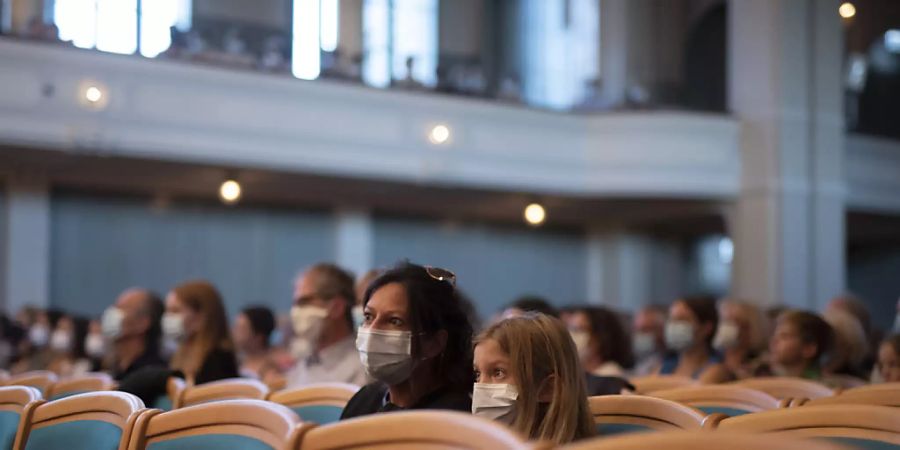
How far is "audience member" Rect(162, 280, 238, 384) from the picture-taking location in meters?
5.04

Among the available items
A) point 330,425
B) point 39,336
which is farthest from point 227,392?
point 39,336

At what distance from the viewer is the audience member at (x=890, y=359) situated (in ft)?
15.2

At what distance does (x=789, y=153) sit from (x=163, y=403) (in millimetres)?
10526

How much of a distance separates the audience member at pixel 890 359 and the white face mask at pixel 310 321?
88.1 inches

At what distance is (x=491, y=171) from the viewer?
13.0 m

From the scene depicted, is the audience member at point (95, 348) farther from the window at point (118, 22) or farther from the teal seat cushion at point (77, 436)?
the teal seat cushion at point (77, 436)

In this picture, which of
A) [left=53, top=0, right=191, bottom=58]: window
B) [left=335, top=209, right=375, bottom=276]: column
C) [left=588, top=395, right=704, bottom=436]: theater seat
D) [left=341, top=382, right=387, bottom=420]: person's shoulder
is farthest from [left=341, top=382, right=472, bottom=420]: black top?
[left=335, top=209, right=375, bottom=276]: column

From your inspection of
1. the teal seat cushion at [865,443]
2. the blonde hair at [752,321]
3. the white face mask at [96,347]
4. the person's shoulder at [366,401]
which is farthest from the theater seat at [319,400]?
the white face mask at [96,347]

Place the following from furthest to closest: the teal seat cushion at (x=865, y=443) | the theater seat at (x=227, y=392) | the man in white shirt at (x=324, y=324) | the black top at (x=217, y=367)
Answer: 1. the black top at (x=217, y=367)
2. the man in white shirt at (x=324, y=324)
3. the theater seat at (x=227, y=392)
4. the teal seat cushion at (x=865, y=443)

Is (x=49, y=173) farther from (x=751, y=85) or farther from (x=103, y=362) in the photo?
(x=751, y=85)

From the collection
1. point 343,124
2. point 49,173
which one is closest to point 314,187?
point 343,124

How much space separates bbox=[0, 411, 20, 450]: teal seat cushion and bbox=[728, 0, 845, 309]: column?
11.0 metres

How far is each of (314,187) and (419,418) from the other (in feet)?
38.8

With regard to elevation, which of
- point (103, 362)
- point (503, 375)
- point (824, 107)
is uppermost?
point (824, 107)
